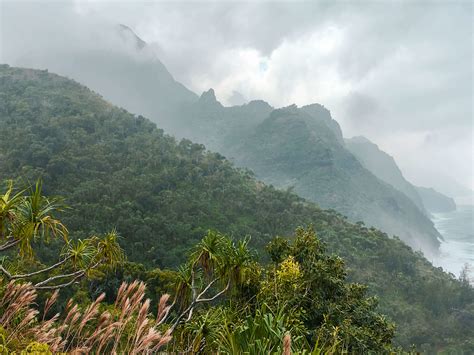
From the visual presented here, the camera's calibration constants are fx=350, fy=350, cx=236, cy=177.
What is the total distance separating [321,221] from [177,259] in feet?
114

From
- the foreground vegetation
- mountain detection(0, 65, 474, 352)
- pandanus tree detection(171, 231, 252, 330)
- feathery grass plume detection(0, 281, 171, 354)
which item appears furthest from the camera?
mountain detection(0, 65, 474, 352)

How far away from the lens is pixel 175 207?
57906mm

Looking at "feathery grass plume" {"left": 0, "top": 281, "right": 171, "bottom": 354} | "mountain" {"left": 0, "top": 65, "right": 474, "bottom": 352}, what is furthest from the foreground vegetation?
"mountain" {"left": 0, "top": 65, "right": 474, "bottom": 352}

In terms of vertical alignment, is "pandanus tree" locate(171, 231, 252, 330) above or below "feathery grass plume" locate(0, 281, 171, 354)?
above

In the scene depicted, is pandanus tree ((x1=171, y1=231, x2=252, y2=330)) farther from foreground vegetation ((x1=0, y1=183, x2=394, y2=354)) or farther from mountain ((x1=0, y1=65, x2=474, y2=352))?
mountain ((x1=0, y1=65, x2=474, y2=352))

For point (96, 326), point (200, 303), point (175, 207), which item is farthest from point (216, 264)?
point (175, 207)

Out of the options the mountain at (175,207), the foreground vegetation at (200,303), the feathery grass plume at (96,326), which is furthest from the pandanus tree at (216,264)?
the mountain at (175,207)

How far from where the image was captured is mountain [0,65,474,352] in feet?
157

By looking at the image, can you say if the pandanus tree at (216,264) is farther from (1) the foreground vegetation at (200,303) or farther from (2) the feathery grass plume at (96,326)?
(2) the feathery grass plume at (96,326)

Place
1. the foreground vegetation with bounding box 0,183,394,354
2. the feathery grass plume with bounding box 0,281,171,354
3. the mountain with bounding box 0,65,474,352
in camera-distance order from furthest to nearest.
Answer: the mountain with bounding box 0,65,474,352 → the foreground vegetation with bounding box 0,183,394,354 → the feathery grass plume with bounding box 0,281,171,354

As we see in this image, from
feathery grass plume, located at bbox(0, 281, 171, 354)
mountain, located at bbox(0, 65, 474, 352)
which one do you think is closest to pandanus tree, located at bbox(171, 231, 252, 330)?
feathery grass plume, located at bbox(0, 281, 171, 354)

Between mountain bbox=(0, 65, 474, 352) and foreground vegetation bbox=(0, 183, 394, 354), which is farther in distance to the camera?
mountain bbox=(0, 65, 474, 352)

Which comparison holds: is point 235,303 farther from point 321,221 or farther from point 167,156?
point 167,156

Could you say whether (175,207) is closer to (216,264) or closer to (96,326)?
(216,264)
